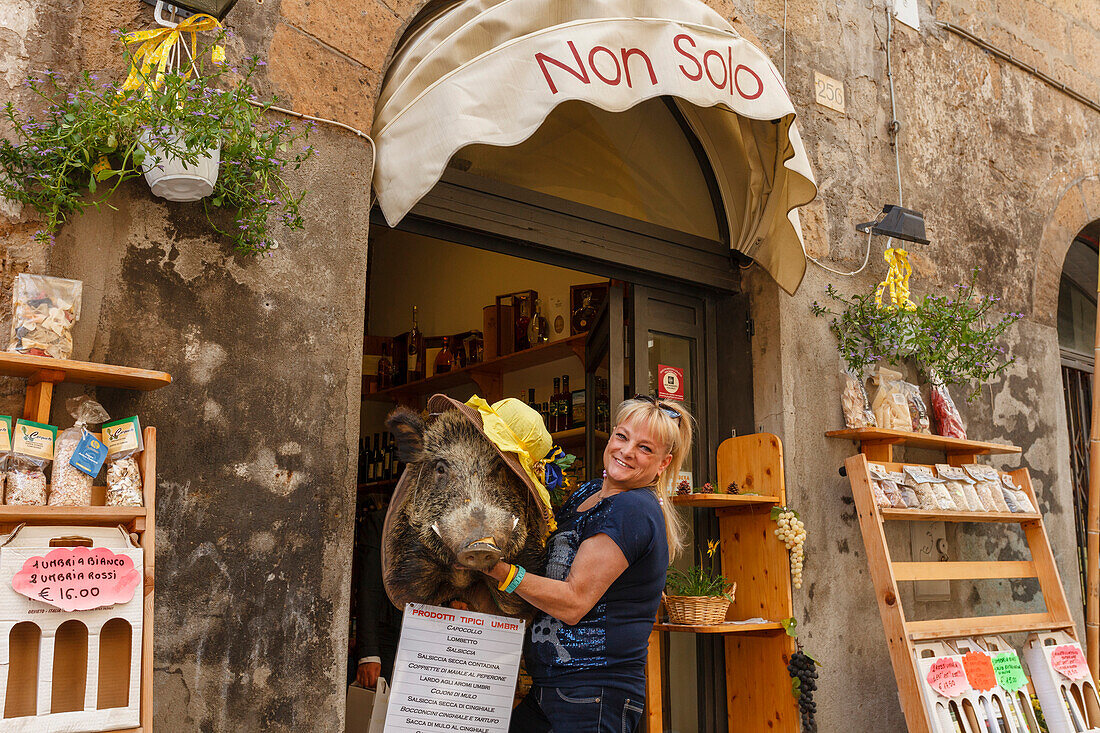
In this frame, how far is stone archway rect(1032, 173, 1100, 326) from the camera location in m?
5.19

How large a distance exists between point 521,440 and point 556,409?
239 cm

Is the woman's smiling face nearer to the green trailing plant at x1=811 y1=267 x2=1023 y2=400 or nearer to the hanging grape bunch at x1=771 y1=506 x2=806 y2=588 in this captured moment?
the hanging grape bunch at x1=771 y1=506 x2=806 y2=588

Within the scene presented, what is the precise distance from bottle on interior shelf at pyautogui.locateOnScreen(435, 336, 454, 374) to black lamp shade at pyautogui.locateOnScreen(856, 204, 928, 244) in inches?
104

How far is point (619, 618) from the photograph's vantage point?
238 centimetres

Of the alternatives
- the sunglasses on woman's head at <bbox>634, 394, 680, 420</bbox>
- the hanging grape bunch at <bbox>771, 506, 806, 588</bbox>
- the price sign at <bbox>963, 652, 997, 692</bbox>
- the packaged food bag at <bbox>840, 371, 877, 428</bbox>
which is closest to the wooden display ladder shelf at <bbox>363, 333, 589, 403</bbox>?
the packaged food bag at <bbox>840, 371, 877, 428</bbox>

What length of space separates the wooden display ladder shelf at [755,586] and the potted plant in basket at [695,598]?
0.07 m

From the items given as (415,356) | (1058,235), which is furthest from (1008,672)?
(415,356)

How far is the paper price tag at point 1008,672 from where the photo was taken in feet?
12.0

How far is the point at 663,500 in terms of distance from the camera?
2656 millimetres

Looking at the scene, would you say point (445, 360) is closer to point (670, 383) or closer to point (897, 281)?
point (670, 383)

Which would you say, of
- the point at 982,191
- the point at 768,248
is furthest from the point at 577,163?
the point at 982,191

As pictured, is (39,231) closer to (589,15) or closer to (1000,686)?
(589,15)

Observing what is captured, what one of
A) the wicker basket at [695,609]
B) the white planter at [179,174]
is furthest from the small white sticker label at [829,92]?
the white planter at [179,174]

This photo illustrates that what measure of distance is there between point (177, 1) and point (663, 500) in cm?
185
